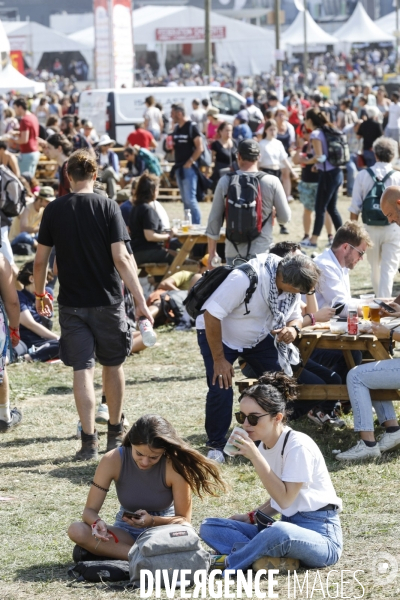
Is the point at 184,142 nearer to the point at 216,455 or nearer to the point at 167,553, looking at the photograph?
the point at 216,455

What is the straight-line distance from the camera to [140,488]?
181 inches

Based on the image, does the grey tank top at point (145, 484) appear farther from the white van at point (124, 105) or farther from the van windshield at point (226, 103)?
the van windshield at point (226, 103)

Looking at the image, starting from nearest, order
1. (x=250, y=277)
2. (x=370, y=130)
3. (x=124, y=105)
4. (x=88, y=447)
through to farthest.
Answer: (x=250, y=277)
(x=88, y=447)
(x=370, y=130)
(x=124, y=105)

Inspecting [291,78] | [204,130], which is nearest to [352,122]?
[204,130]

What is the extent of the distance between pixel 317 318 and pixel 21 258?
7386 millimetres

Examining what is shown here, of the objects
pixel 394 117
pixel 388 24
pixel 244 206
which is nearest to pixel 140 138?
pixel 394 117

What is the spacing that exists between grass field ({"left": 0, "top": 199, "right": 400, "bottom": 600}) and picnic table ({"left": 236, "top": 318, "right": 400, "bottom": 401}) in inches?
13.1

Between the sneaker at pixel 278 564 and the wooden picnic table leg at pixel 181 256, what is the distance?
6.40 meters

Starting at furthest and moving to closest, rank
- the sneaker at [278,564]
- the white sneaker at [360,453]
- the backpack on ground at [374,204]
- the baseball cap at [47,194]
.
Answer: the baseball cap at [47,194], the backpack on ground at [374,204], the white sneaker at [360,453], the sneaker at [278,564]

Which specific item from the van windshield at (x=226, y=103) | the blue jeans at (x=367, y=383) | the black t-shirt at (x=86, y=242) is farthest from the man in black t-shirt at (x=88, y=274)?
the van windshield at (x=226, y=103)

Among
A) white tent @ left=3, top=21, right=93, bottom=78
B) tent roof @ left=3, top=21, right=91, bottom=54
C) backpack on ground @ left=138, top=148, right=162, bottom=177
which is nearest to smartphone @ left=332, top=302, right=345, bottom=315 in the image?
backpack on ground @ left=138, top=148, right=162, bottom=177

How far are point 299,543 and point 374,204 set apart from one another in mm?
5258

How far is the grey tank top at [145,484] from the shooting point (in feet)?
15.0

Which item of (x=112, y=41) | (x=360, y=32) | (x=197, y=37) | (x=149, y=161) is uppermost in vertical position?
(x=197, y=37)
